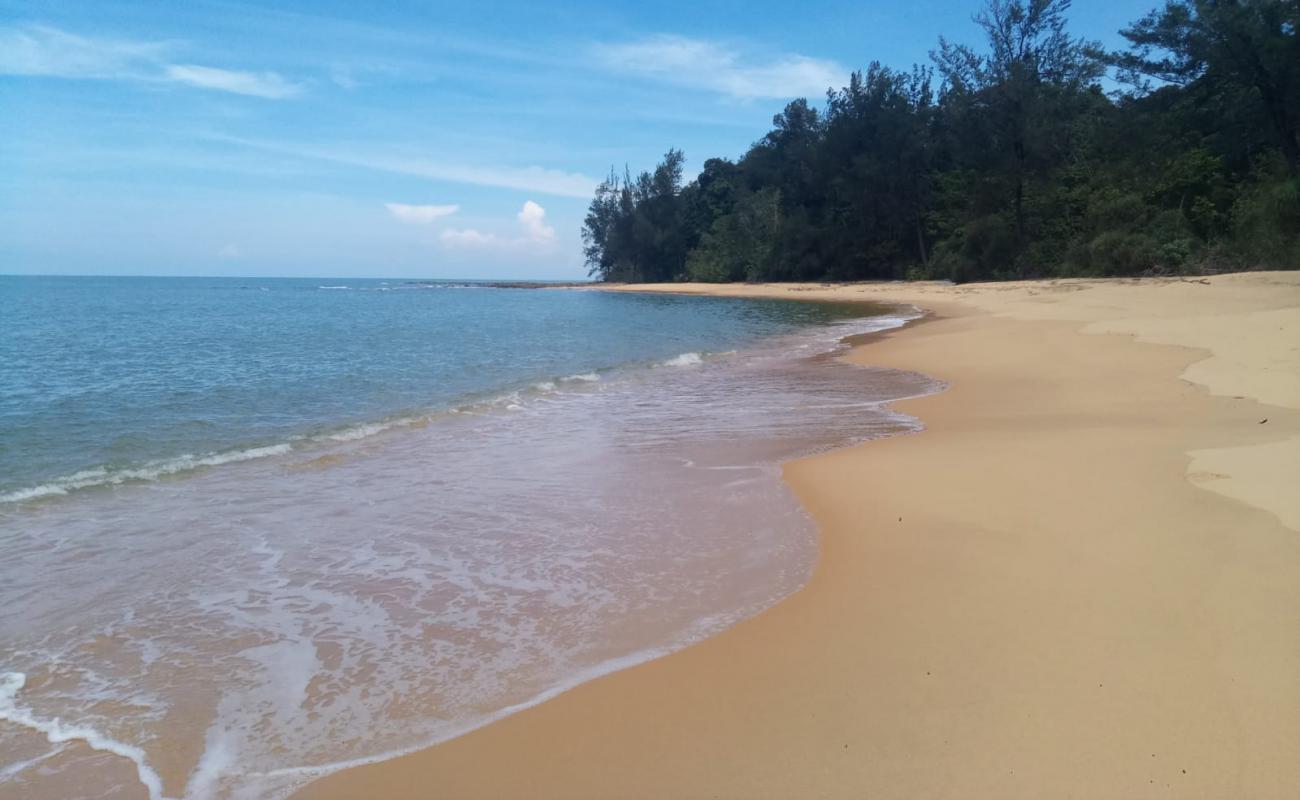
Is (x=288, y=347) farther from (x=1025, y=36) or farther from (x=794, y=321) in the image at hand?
(x=1025, y=36)

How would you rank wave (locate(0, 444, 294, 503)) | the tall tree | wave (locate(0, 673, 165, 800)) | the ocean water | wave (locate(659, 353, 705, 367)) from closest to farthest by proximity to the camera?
wave (locate(0, 673, 165, 800))
the ocean water
wave (locate(0, 444, 294, 503))
wave (locate(659, 353, 705, 367))
the tall tree

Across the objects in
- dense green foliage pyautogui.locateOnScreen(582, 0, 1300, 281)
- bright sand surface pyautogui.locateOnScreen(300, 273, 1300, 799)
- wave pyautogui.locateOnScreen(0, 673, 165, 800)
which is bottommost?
wave pyautogui.locateOnScreen(0, 673, 165, 800)

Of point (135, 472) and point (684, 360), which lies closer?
point (135, 472)

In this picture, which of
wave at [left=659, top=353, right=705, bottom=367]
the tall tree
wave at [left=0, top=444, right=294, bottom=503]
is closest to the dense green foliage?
the tall tree

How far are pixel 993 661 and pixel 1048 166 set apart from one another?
41497 millimetres

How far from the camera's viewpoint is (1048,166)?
37.9 metres

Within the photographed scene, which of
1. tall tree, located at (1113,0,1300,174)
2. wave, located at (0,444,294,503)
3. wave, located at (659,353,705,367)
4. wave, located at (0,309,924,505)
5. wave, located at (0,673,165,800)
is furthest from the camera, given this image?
tall tree, located at (1113,0,1300,174)

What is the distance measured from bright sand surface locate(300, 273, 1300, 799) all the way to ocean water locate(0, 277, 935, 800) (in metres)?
0.38

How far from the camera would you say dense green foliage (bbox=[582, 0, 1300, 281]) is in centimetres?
2511

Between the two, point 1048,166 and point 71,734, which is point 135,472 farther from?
point 1048,166

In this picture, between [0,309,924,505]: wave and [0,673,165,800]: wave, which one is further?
[0,309,924,505]: wave

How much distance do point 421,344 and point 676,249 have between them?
64126 millimetres

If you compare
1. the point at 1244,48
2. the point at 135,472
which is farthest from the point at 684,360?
the point at 1244,48

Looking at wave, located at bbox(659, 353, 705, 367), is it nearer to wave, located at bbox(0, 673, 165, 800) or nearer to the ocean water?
the ocean water
